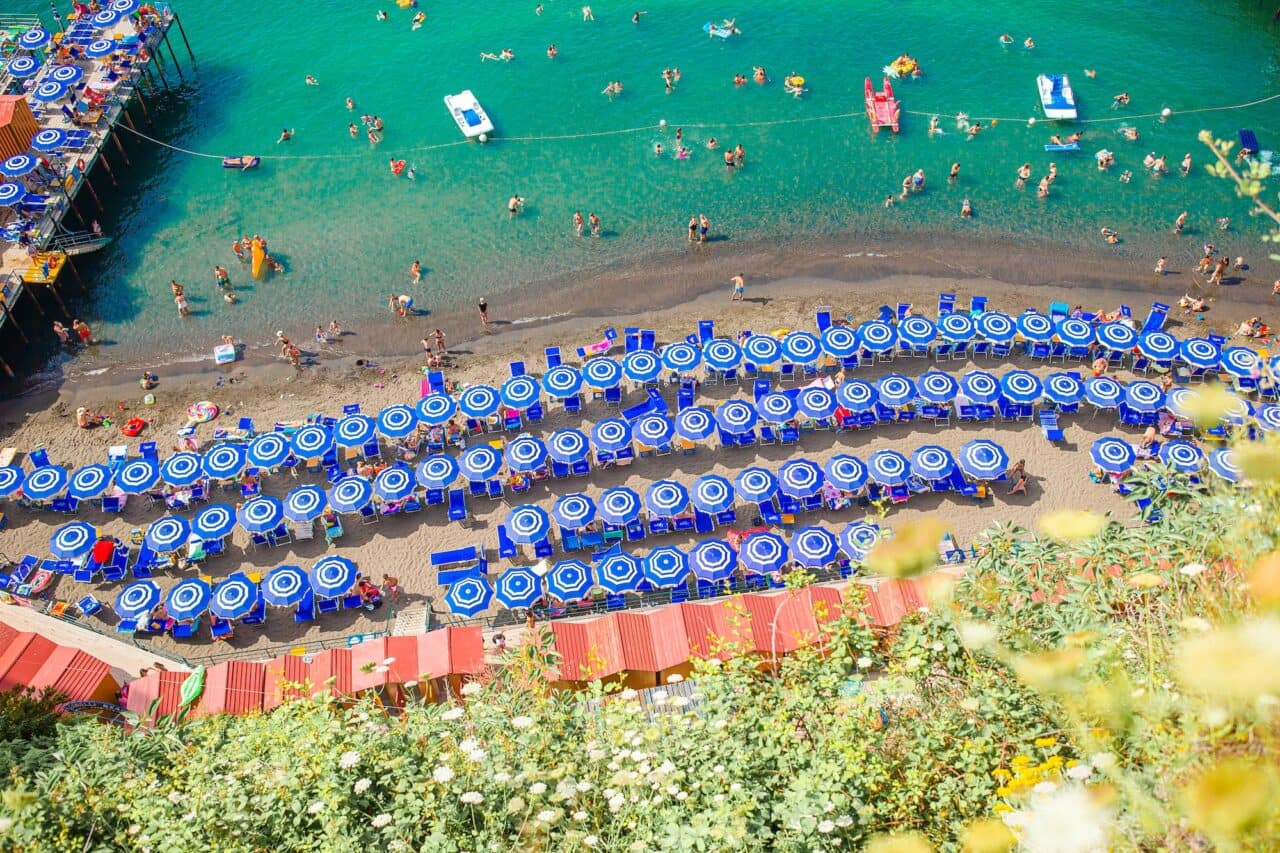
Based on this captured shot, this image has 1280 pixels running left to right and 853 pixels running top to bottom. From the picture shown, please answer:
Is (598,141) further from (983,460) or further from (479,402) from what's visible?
(983,460)

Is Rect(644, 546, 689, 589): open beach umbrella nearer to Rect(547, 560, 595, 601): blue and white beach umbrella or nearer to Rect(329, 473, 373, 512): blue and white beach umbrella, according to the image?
Rect(547, 560, 595, 601): blue and white beach umbrella

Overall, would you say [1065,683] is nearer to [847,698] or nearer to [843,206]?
[847,698]

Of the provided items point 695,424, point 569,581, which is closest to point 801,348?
point 695,424

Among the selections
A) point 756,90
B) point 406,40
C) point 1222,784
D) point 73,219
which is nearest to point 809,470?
point 1222,784

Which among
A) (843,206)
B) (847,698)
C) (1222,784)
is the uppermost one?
(1222,784)

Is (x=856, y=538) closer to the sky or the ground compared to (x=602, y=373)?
closer to the ground

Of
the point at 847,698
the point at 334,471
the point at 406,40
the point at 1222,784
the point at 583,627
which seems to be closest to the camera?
the point at 1222,784
